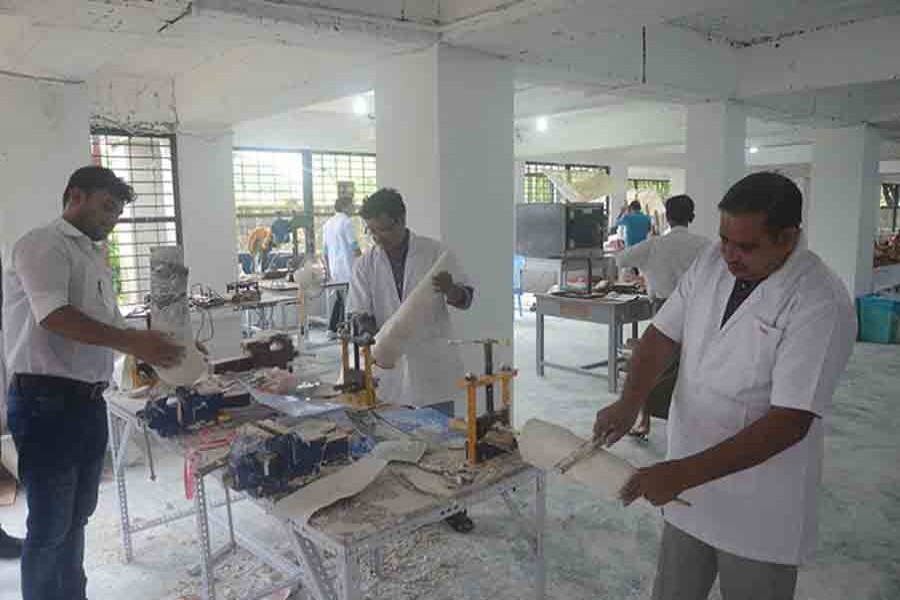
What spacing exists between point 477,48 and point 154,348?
82.8 inches

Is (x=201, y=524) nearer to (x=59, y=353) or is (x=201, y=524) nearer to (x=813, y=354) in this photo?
(x=59, y=353)

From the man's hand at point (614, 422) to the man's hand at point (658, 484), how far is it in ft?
Answer: 0.55

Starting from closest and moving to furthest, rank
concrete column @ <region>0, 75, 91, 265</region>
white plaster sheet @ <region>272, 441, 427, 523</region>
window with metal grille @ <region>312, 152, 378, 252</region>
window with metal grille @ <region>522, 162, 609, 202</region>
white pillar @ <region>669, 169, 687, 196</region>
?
1. white plaster sheet @ <region>272, 441, 427, 523</region>
2. concrete column @ <region>0, 75, 91, 265</region>
3. window with metal grille @ <region>312, 152, 378, 252</region>
4. window with metal grille @ <region>522, 162, 609, 202</region>
5. white pillar @ <region>669, 169, 687, 196</region>

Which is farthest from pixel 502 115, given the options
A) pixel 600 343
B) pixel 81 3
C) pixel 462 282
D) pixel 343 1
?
pixel 600 343

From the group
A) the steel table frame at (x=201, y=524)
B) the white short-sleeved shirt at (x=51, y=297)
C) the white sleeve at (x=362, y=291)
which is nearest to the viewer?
the white short-sleeved shirt at (x=51, y=297)

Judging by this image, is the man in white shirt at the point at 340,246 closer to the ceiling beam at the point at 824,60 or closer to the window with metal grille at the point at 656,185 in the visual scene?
the ceiling beam at the point at 824,60

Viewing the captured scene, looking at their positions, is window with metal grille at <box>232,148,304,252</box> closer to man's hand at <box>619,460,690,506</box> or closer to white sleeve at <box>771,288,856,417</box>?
man's hand at <box>619,460,690,506</box>

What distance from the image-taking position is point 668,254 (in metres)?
3.92

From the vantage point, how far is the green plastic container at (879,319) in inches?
242

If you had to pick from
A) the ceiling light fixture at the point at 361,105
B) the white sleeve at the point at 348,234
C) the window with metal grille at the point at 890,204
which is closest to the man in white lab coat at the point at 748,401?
the white sleeve at the point at 348,234

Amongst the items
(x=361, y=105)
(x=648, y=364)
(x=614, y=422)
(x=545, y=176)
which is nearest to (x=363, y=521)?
(x=614, y=422)

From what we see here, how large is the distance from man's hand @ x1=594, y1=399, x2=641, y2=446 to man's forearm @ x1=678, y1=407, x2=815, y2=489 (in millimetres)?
218

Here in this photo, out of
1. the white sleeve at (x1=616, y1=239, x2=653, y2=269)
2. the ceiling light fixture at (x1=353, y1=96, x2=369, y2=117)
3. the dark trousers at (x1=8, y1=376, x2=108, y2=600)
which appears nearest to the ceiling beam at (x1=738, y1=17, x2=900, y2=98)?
the white sleeve at (x1=616, y1=239, x2=653, y2=269)

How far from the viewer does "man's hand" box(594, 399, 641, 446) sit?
4.59ft
